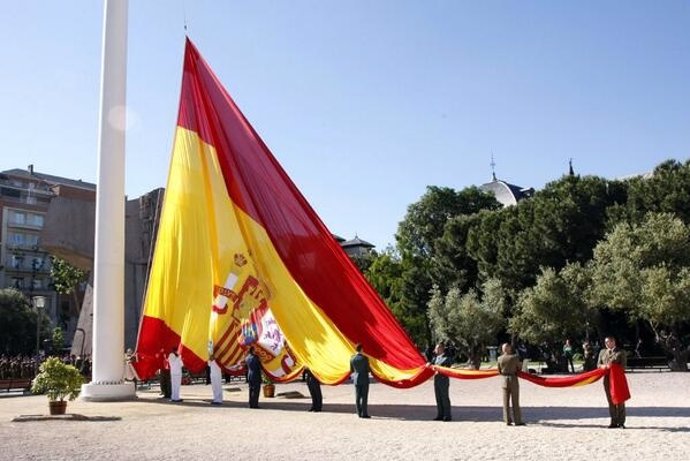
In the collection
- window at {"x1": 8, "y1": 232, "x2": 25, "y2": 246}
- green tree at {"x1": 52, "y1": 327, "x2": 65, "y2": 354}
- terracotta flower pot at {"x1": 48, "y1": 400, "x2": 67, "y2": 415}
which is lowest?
terracotta flower pot at {"x1": 48, "y1": 400, "x2": 67, "y2": 415}

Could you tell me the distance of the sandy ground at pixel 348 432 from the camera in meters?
10.6

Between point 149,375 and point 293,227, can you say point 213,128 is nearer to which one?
point 293,227

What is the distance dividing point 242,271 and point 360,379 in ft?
18.8

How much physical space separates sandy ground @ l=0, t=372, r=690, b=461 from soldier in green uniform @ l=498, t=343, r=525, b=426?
1.18 feet

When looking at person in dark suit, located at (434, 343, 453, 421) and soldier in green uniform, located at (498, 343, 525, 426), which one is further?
person in dark suit, located at (434, 343, 453, 421)

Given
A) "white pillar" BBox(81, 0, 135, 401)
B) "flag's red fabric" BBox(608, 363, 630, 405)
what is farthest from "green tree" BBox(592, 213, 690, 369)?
"white pillar" BBox(81, 0, 135, 401)

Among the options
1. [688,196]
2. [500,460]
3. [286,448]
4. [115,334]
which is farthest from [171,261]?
[688,196]

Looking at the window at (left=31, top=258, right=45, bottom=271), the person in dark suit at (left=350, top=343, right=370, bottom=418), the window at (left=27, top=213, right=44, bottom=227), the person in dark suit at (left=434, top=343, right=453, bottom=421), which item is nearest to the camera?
the person in dark suit at (left=434, top=343, right=453, bottom=421)

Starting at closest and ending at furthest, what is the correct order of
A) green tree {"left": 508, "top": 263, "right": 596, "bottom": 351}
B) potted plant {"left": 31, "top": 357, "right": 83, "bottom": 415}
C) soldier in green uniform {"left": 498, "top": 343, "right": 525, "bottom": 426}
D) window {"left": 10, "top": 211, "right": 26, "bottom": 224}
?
soldier in green uniform {"left": 498, "top": 343, "right": 525, "bottom": 426}
potted plant {"left": 31, "top": 357, "right": 83, "bottom": 415}
green tree {"left": 508, "top": 263, "right": 596, "bottom": 351}
window {"left": 10, "top": 211, "right": 26, "bottom": 224}

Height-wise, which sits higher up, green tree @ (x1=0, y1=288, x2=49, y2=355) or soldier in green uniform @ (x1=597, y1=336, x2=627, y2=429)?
green tree @ (x1=0, y1=288, x2=49, y2=355)

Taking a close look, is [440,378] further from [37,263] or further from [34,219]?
[34,219]

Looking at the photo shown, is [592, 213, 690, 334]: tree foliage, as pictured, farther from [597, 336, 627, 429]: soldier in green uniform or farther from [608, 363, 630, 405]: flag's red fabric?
[608, 363, 630, 405]: flag's red fabric

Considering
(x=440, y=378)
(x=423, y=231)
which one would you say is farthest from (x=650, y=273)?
(x=423, y=231)

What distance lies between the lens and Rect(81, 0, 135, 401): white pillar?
20266 mm
